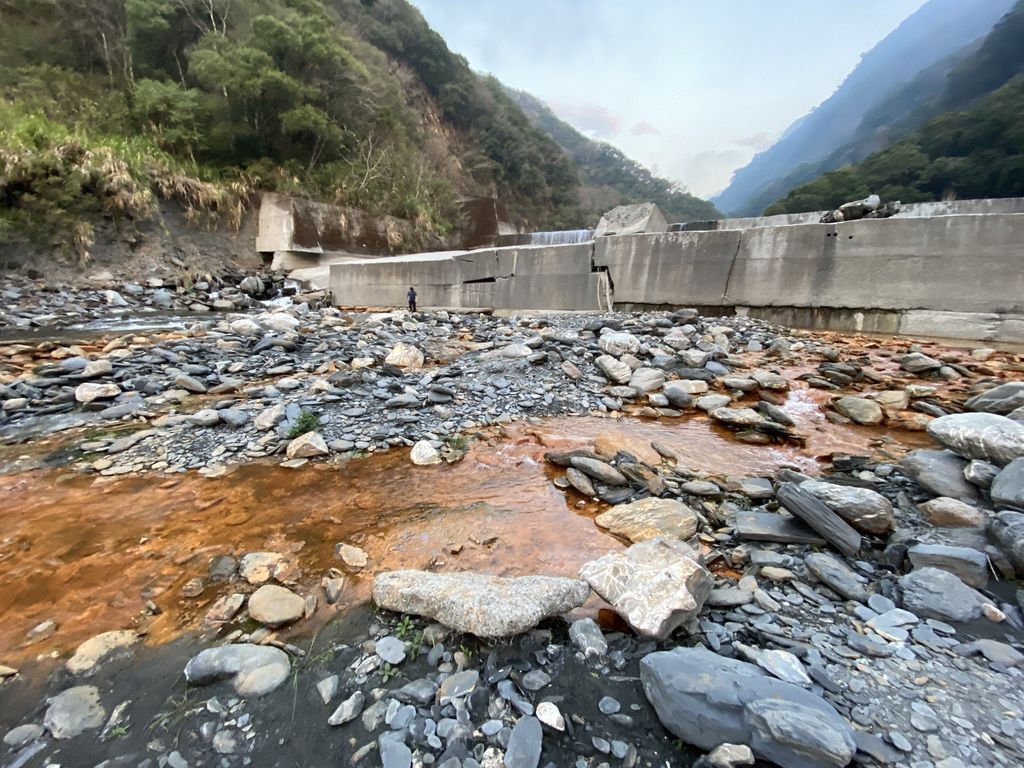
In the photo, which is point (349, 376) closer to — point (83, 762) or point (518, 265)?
point (83, 762)

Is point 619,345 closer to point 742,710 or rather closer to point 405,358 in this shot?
point 405,358

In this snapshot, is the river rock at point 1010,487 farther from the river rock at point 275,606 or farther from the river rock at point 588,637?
the river rock at point 275,606

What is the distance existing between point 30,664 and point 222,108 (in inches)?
777

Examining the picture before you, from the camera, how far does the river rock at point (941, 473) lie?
231 centimetres

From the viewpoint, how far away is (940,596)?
1.62 m

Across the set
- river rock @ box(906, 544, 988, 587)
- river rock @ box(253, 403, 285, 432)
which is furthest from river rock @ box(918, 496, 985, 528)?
river rock @ box(253, 403, 285, 432)

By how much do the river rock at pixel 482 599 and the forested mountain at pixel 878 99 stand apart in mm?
48259

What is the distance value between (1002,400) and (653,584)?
395cm

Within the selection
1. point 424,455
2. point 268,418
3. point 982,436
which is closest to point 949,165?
point 982,436

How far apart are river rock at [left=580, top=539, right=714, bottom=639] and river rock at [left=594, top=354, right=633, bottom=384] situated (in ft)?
10.2

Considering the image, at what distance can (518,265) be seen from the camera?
9.27m

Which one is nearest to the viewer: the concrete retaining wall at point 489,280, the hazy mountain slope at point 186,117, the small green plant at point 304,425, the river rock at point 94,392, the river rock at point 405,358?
the small green plant at point 304,425

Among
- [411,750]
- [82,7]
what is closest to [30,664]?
[411,750]

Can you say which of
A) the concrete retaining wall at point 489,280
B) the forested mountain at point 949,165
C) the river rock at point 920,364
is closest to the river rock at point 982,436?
the river rock at point 920,364
